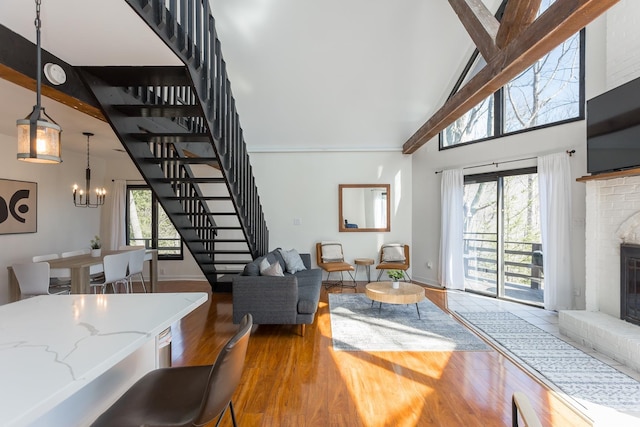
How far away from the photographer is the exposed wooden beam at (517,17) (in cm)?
219

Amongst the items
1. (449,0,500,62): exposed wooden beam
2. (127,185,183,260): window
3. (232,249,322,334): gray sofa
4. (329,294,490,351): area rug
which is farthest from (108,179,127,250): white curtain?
(449,0,500,62): exposed wooden beam

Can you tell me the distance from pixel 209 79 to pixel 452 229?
4377mm

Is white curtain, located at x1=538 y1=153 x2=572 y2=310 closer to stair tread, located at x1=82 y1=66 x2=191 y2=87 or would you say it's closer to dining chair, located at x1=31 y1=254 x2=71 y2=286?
stair tread, located at x1=82 y1=66 x2=191 y2=87

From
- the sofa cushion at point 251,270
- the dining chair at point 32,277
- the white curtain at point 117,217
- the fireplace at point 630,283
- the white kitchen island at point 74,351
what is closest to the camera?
the white kitchen island at point 74,351

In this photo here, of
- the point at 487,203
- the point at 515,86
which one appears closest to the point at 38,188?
the point at 487,203

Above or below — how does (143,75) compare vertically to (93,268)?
above

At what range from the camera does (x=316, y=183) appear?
5.95 m

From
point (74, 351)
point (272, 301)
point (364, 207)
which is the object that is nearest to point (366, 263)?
point (364, 207)

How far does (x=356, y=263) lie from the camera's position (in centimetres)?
570

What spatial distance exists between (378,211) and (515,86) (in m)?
3.03

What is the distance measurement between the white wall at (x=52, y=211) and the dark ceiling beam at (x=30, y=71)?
293 cm

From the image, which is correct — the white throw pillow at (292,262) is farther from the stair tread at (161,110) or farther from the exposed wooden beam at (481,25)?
A: the exposed wooden beam at (481,25)

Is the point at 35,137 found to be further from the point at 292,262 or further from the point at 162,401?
the point at 292,262

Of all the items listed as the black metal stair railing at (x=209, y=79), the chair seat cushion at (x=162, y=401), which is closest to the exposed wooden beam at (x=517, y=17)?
the black metal stair railing at (x=209, y=79)
